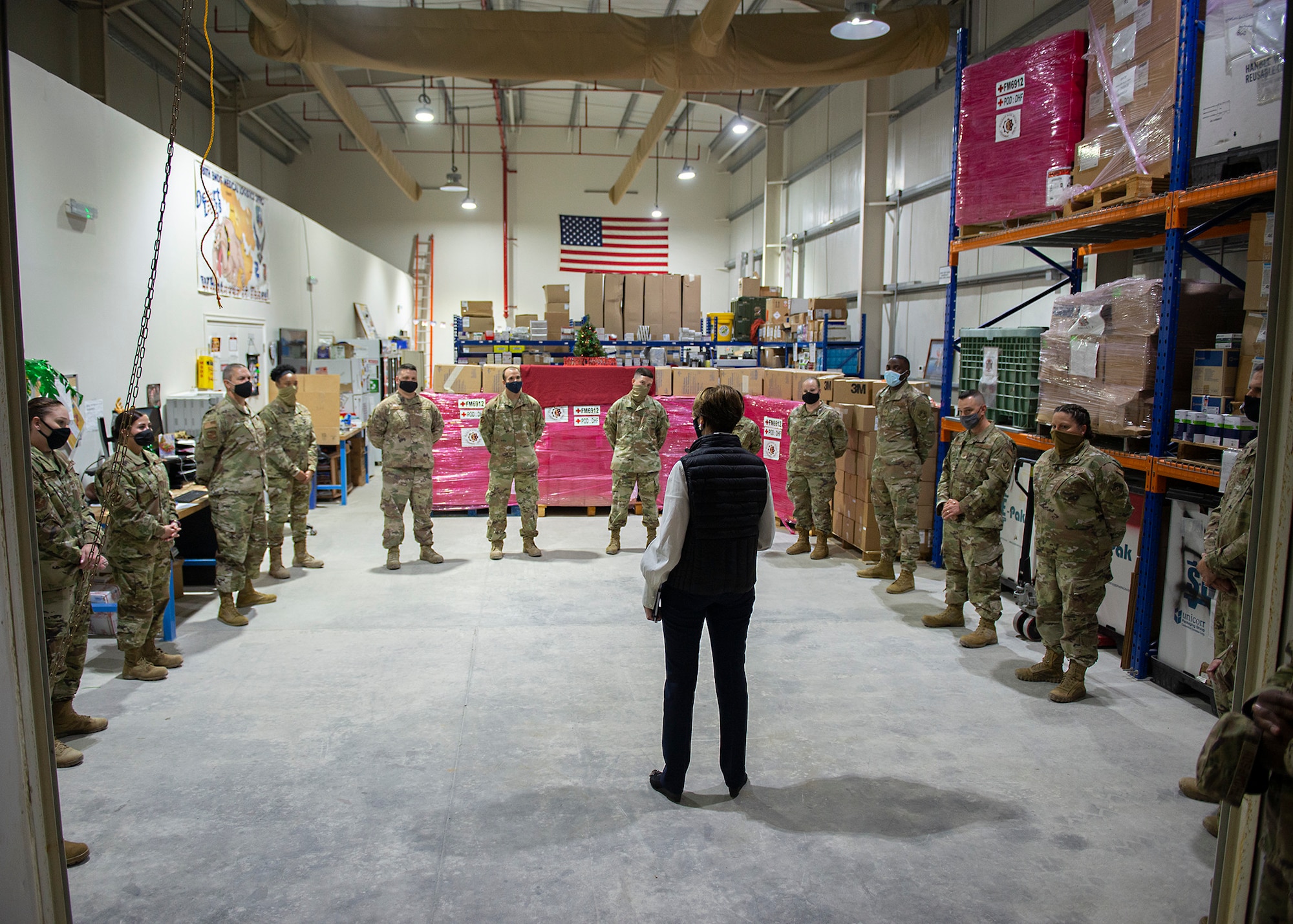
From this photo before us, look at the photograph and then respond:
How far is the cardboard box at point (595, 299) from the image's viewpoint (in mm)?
12656

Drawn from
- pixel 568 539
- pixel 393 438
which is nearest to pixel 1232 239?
pixel 568 539

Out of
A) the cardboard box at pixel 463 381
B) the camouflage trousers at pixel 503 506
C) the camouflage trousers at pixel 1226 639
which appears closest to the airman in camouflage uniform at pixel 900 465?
the camouflage trousers at pixel 1226 639

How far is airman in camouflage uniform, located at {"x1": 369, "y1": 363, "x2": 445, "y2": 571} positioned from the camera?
752 cm

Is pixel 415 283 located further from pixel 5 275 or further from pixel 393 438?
pixel 5 275

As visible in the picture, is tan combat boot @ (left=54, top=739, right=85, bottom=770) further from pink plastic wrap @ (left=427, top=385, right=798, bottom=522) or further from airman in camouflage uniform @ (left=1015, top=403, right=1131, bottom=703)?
pink plastic wrap @ (left=427, top=385, right=798, bottom=522)

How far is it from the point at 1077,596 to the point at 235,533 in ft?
18.3

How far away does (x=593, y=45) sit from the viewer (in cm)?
866

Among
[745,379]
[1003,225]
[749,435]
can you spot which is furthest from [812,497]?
A: [1003,225]

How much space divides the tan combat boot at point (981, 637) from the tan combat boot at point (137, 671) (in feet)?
17.0

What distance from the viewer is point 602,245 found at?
21000 mm

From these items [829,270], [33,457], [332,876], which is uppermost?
[829,270]

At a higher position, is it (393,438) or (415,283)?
(415,283)

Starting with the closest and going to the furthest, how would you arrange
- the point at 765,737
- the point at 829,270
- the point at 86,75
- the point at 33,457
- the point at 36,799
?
the point at 36,799 < the point at 33,457 < the point at 765,737 < the point at 86,75 < the point at 829,270

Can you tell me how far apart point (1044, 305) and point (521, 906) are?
8535 millimetres
